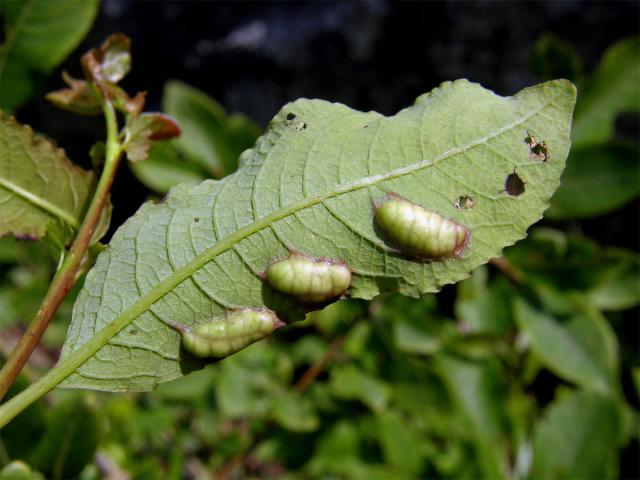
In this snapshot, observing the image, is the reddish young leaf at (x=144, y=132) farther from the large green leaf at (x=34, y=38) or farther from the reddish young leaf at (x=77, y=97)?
the large green leaf at (x=34, y=38)

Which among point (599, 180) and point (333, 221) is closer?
point (333, 221)

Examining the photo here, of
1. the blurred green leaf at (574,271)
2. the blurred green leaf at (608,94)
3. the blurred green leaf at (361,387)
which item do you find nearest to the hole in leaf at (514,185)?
the blurred green leaf at (574,271)

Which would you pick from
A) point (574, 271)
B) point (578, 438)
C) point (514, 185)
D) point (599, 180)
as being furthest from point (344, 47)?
point (514, 185)

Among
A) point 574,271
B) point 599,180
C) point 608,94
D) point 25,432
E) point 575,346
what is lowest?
point 575,346

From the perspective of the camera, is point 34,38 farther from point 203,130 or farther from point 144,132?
point 203,130

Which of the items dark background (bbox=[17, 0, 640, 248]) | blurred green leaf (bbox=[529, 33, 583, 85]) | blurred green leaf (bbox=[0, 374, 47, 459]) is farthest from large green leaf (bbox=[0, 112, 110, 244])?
dark background (bbox=[17, 0, 640, 248])

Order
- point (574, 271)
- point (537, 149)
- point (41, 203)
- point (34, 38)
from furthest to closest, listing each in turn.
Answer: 1. point (574, 271)
2. point (34, 38)
3. point (41, 203)
4. point (537, 149)
